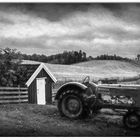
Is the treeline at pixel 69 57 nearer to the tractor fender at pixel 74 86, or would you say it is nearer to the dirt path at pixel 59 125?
the tractor fender at pixel 74 86

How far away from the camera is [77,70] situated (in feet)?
30.2

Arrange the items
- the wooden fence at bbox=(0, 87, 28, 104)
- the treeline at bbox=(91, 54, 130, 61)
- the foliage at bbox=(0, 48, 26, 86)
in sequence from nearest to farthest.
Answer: the treeline at bbox=(91, 54, 130, 61) < the foliage at bbox=(0, 48, 26, 86) < the wooden fence at bbox=(0, 87, 28, 104)

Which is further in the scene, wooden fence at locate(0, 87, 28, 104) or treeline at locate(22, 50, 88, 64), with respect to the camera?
wooden fence at locate(0, 87, 28, 104)

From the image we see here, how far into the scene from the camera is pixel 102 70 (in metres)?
9.52

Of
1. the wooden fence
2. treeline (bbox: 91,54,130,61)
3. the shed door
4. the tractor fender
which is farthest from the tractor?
the shed door

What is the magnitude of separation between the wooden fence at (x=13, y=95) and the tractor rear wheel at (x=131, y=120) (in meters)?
5.84

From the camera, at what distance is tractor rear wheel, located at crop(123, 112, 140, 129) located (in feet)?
21.3

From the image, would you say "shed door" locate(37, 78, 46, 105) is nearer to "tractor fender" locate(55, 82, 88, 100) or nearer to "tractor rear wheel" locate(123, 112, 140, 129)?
"tractor fender" locate(55, 82, 88, 100)

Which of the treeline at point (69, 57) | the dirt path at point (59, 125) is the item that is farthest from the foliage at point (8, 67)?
the dirt path at point (59, 125)

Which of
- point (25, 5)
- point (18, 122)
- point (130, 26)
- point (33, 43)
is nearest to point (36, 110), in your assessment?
point (18, 122)

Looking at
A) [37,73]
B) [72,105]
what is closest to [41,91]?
[37,73]

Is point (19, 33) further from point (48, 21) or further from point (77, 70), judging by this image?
point (77, 70)

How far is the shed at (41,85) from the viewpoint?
1271 cm

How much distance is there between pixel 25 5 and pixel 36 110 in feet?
10.3
